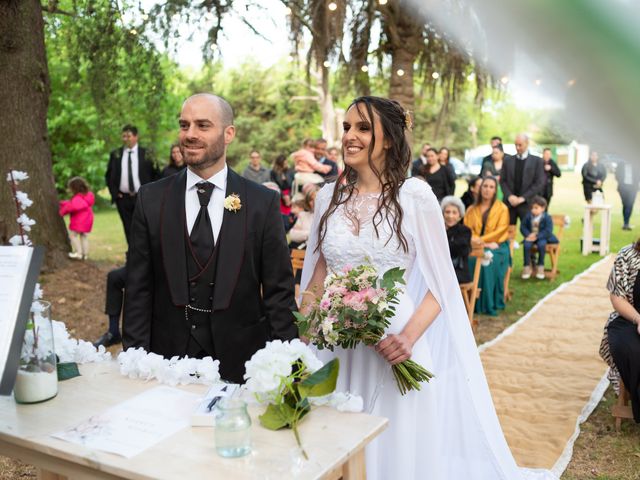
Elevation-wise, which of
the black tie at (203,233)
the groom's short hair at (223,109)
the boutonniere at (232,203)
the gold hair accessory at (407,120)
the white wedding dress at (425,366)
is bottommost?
the white wedding dress at (425,366)

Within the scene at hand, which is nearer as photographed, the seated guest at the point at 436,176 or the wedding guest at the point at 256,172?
the seated guest at the point at 436,176

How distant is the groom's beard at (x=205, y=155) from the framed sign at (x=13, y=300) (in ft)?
3.67

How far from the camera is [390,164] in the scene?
9.87 ft

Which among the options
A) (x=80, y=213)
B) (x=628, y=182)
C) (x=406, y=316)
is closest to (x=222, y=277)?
(x=406, y=316)

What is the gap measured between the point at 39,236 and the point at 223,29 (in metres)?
3.55

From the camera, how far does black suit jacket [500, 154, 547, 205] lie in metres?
10.2

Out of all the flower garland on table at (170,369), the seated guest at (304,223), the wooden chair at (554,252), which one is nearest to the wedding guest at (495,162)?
the wooden chair at (554,252)

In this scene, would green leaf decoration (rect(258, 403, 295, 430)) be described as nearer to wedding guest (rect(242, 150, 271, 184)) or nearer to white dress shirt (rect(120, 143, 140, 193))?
white dress shirt (rect(120, 143, 140, 193))

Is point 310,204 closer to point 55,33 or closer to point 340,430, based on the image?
point 55,33

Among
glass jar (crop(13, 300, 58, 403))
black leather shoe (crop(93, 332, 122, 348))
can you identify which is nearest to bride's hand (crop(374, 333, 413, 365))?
glass jar (crop(13, 300, 58, 403))

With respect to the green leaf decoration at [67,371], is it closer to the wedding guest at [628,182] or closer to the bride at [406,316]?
the bride at [406,316]

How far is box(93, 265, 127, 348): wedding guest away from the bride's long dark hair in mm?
3745

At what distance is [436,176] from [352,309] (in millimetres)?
9189

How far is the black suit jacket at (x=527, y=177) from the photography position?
1019 centimetres
